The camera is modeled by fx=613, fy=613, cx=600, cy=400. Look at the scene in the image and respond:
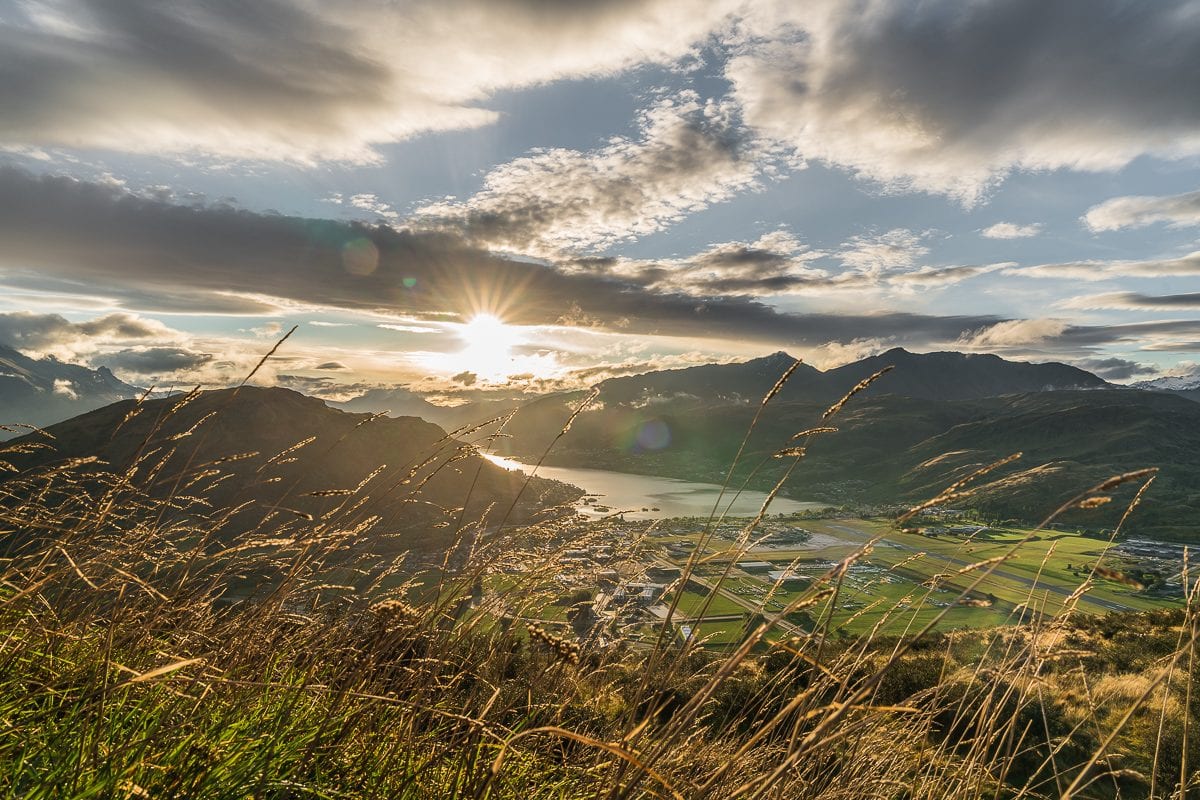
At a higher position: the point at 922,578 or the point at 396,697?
the point at 922,578

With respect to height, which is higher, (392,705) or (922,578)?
(922,578)

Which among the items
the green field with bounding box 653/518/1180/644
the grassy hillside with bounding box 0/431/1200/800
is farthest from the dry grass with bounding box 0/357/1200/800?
the green field with bounding box 653/518/1180/644

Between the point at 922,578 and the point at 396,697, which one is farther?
the point at 922,578

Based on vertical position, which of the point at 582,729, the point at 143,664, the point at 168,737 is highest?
the point at 168,737

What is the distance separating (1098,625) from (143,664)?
79.0 feet

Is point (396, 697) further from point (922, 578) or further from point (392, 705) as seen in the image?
point (922, 578)

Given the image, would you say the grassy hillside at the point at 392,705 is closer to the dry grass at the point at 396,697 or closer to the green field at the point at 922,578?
the dry grass at the point at 396,697

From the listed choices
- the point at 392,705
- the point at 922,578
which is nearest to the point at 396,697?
the point at 392,705

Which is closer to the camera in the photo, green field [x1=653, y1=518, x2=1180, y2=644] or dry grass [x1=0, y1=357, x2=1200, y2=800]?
dry grass [x1=0, y1=357, x2=1200, y2=800]

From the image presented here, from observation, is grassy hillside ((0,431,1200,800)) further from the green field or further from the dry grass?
the green field

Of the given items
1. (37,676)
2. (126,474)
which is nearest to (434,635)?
(37,676)

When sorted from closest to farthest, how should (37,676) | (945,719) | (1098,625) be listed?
(37,676) → (945,719) → (1098,625)

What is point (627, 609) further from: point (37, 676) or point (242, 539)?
point (37, 676)

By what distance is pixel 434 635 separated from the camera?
3729 mm
